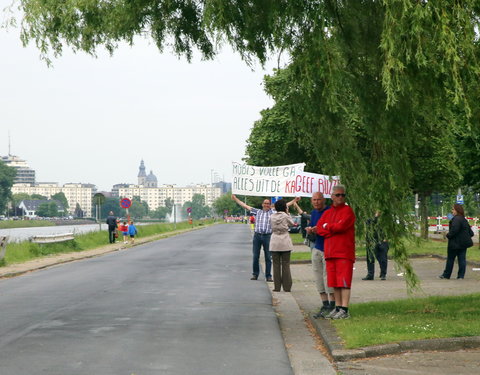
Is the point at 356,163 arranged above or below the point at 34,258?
above

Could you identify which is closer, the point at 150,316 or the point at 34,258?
the point at 150,316

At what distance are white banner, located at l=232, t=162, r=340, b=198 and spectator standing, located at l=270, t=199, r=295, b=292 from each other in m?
0.51

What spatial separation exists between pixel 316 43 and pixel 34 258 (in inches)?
838

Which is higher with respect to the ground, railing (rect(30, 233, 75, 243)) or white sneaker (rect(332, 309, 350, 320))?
railing (rect(30, 233, 75, 243))

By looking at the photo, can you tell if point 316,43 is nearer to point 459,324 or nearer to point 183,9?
point 183,9

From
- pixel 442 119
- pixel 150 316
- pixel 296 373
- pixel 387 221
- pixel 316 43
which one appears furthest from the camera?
pixel 150 316

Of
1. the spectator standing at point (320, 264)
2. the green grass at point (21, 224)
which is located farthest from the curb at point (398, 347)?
the green grass at point (21, 224)

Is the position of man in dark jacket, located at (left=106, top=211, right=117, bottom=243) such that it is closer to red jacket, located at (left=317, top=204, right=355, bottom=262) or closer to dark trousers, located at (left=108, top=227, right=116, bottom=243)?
dark trousers, located at (left=108, top=227, right=116, bottom=243)

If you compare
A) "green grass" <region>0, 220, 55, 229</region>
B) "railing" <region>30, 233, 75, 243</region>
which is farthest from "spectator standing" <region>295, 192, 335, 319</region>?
"green grass" <region>0, 220, 55, 229</region>

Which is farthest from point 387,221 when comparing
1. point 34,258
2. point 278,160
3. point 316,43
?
point 278,160

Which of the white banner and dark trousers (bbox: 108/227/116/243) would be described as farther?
dark trousers (bbox: 108/227/116/243)

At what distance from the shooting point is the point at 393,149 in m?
9.41

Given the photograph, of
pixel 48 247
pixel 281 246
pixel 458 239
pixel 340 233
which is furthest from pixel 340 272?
pixel 48 247

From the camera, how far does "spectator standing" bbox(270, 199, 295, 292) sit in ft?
48.6
